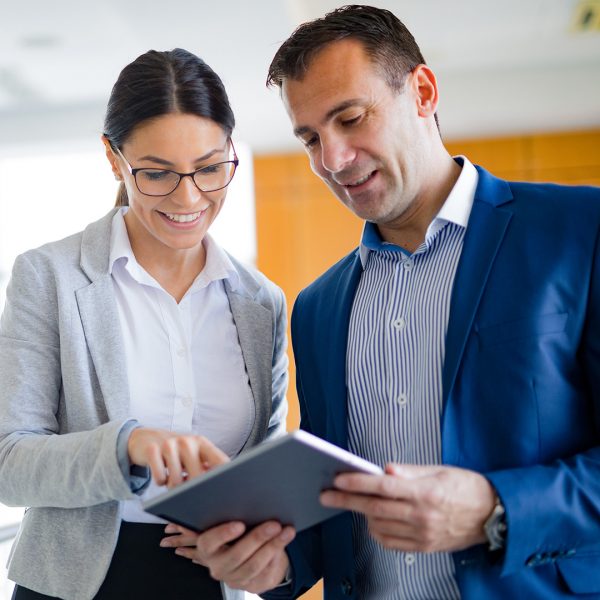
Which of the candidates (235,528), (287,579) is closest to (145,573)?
(287,579)

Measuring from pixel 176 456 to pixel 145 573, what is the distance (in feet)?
1.46

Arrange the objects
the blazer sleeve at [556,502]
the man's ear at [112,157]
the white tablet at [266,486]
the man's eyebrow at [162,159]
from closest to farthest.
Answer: the white tablet at [266,486] < the blazer sleeve at [556,502] < the man's eyebrow at [162,159] < the man's ear at [112,157]

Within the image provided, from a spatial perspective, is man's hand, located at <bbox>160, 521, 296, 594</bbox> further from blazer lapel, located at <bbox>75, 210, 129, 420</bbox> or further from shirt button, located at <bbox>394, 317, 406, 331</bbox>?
shirt button, located at <bbox>394, 317, 406, 331</bbox>

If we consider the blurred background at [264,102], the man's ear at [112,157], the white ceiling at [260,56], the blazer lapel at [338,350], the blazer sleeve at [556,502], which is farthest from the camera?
the blurred background at [264,102]

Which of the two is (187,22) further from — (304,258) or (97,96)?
(304,258)

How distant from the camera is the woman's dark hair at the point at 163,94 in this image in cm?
173

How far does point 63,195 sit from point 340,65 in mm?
5850

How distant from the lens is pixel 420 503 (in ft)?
3.98

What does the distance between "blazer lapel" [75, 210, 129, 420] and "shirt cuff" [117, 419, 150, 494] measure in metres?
0.18

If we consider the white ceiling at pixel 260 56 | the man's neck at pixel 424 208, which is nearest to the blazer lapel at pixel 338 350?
the man's neck at pixel 424 208

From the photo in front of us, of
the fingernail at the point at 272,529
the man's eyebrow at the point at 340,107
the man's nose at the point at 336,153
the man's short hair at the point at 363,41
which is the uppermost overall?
the man's short hair at the point at 363,41

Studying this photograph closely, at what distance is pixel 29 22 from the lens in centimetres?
479

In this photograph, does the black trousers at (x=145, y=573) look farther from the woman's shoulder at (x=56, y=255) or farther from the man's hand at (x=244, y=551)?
the woman's shoulder at (x=56, y=255)

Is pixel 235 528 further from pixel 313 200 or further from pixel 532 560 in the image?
pixel 313 200
